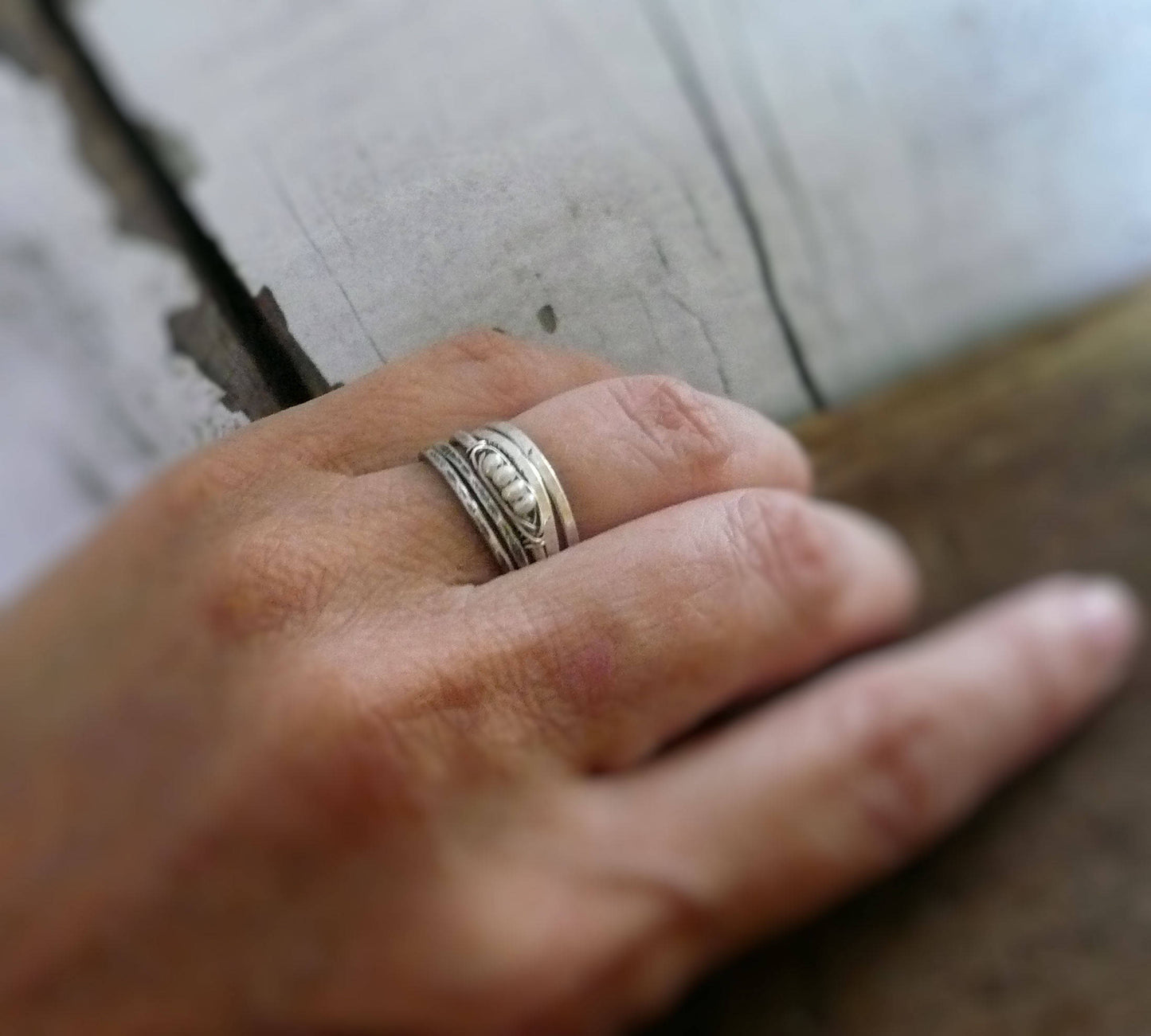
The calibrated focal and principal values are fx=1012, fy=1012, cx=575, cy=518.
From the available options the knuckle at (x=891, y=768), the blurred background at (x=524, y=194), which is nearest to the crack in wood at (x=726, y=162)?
the blurred background at (x=524, y=194)

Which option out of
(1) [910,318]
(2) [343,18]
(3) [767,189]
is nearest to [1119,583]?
(1) [910,318]

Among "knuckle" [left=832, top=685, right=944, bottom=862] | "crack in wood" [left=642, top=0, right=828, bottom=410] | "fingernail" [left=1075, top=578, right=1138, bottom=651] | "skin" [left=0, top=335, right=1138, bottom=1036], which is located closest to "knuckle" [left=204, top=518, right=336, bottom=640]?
"skin" [left=0, top=335, right=1138, bottom=1036]

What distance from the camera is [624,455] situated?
20cm

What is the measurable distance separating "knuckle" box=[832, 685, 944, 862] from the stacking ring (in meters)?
0.27

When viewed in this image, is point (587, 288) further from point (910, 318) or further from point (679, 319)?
point (910, 318)

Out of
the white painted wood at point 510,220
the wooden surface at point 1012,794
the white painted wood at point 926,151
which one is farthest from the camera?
the wooden surface at point 1012,794

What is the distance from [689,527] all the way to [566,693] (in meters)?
0.05

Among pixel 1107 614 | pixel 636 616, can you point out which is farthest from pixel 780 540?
pixel 1107 614

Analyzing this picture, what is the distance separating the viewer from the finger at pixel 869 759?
0.39m

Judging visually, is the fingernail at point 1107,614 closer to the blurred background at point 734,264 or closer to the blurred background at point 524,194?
the blurred background at point 734,264

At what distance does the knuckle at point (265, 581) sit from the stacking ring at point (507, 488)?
0.13 ft

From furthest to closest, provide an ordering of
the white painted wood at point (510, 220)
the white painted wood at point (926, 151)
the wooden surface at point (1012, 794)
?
1. the wooden surface at point (1012, 794)
2. the white painted wood at point (926, 151)
3. the white painted wood at point (510, 220)

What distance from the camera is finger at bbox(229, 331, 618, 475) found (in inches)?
7.5

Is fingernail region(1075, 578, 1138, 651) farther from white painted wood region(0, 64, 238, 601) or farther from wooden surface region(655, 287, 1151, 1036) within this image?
white painted wood region(0, 64, 238, 601)
